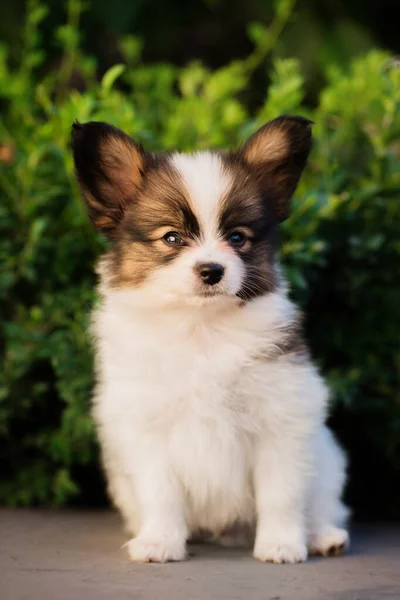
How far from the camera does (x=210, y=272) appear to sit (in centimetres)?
383

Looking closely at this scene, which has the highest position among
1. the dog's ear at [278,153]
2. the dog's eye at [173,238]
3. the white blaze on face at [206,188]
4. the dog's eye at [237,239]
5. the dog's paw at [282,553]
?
the dog's ear at [278,153]

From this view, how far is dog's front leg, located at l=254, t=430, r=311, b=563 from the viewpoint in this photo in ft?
13.1

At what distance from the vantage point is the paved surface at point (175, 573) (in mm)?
3449

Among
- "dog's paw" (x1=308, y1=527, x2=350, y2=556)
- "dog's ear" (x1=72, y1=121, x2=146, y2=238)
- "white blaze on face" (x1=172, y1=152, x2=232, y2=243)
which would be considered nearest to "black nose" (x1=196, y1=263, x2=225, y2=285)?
"white blaze on face" (x1=172, y1=152, x2=232, y2=243)

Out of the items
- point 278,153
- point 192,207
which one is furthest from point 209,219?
point 278,153

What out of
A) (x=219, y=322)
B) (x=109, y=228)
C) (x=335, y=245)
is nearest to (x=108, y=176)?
(x=109, y=228)

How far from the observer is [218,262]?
3836 mm

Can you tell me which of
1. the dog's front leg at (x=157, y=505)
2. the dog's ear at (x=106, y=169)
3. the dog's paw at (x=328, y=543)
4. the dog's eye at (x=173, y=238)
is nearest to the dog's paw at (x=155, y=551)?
the dog's front leg at (x=157, y=505)

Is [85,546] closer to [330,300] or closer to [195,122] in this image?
[330,300]

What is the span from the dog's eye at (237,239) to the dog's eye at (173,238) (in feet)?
0.74

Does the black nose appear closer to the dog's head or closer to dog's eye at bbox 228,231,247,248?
the dog's head

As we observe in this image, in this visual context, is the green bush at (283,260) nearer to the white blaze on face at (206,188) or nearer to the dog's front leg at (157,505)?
the dog's front leg at (157,505)

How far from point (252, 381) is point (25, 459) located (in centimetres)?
195

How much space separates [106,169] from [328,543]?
1.98m
